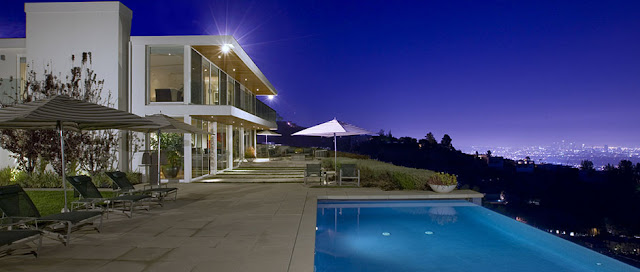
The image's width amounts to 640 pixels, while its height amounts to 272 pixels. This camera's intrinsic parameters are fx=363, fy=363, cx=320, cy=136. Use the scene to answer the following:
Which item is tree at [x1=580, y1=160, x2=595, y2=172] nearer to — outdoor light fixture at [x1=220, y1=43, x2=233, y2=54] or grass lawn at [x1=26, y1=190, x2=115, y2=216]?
outdoor light fixture at [x1=220, y1=43, x2=233, y2=54]

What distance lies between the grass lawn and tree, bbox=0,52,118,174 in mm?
1814

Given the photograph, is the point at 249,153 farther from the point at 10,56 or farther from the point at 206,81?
the point at 10,56

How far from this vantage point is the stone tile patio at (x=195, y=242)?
4082 mm

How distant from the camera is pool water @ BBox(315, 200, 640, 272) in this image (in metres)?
5.20

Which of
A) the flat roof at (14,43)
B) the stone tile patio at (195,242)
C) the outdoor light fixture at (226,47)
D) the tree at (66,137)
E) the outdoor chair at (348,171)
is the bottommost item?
the stone tile patio at (195,242)

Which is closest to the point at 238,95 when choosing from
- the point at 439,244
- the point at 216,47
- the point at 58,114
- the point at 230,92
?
the point at 230,92

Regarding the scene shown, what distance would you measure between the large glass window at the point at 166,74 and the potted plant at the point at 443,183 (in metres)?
9.30

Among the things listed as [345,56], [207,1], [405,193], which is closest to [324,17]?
[345,56]

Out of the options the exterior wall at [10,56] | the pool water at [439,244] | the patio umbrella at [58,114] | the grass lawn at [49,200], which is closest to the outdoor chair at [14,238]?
the patio umbrella at [58,114]

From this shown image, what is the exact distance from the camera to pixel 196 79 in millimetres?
13742

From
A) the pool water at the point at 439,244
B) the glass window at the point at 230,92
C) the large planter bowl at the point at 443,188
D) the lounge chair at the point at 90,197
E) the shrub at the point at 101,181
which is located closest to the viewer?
the pool water at the point at 439,244

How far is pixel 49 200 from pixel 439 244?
9.62m

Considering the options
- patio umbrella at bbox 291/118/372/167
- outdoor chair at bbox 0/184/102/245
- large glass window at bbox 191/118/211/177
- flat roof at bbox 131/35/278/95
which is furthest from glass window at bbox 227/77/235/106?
outdoor chair at bbox 0/184/102/245

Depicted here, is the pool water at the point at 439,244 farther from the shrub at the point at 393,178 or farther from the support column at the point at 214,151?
the support column at the point at 214,151
